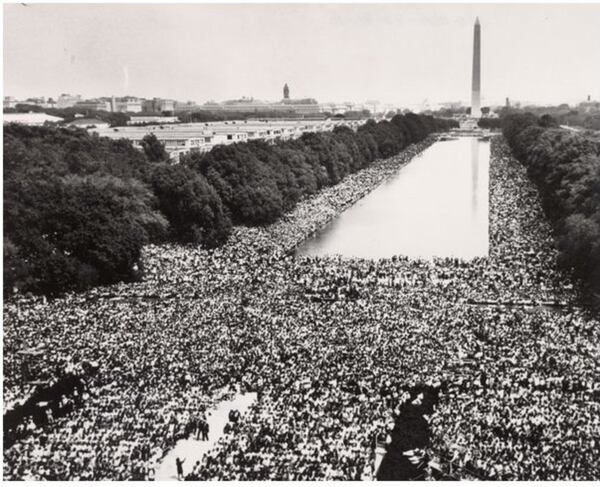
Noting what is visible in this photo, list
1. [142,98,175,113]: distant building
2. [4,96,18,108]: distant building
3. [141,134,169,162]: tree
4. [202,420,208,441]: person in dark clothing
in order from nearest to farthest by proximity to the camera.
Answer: [202,420,208,441]: person in dark clothing, [141,134,169,162]: tree, [4,96,18,108]: distant building, [142,98,175,113]: distant building

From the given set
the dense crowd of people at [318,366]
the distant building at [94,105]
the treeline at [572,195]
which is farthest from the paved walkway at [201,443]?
the distant building at [94,105]

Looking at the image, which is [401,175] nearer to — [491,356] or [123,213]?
[123,213]

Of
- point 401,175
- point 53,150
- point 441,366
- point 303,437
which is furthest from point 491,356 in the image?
point 401,175

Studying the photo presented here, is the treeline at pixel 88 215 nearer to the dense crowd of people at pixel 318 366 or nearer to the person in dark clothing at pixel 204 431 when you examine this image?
the dense crowd of people at pixel 318 366

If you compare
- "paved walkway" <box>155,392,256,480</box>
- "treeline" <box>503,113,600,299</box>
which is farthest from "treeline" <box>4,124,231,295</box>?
"treeline" <box>503,113,600,299</box>

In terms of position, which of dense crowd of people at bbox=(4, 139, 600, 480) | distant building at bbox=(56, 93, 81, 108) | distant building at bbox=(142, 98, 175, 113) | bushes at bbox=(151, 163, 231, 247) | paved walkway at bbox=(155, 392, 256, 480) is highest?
distant building at bbox=(56, 93, 81, 108)

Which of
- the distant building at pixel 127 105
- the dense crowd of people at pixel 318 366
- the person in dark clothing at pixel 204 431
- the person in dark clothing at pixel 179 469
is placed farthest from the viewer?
the distant building at pixel 127 105

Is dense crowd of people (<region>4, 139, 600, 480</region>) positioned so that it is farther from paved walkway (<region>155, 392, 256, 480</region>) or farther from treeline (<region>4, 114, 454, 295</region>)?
treeline (<region>4, 114, 454, 295</region>)

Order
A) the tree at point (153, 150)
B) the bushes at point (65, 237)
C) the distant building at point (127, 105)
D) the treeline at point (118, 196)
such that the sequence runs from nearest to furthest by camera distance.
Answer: the bushes at point (65, 237) < the treeline at point (118, 196) < the tree at point (153, 150) < the distant building at point (127, 105)
